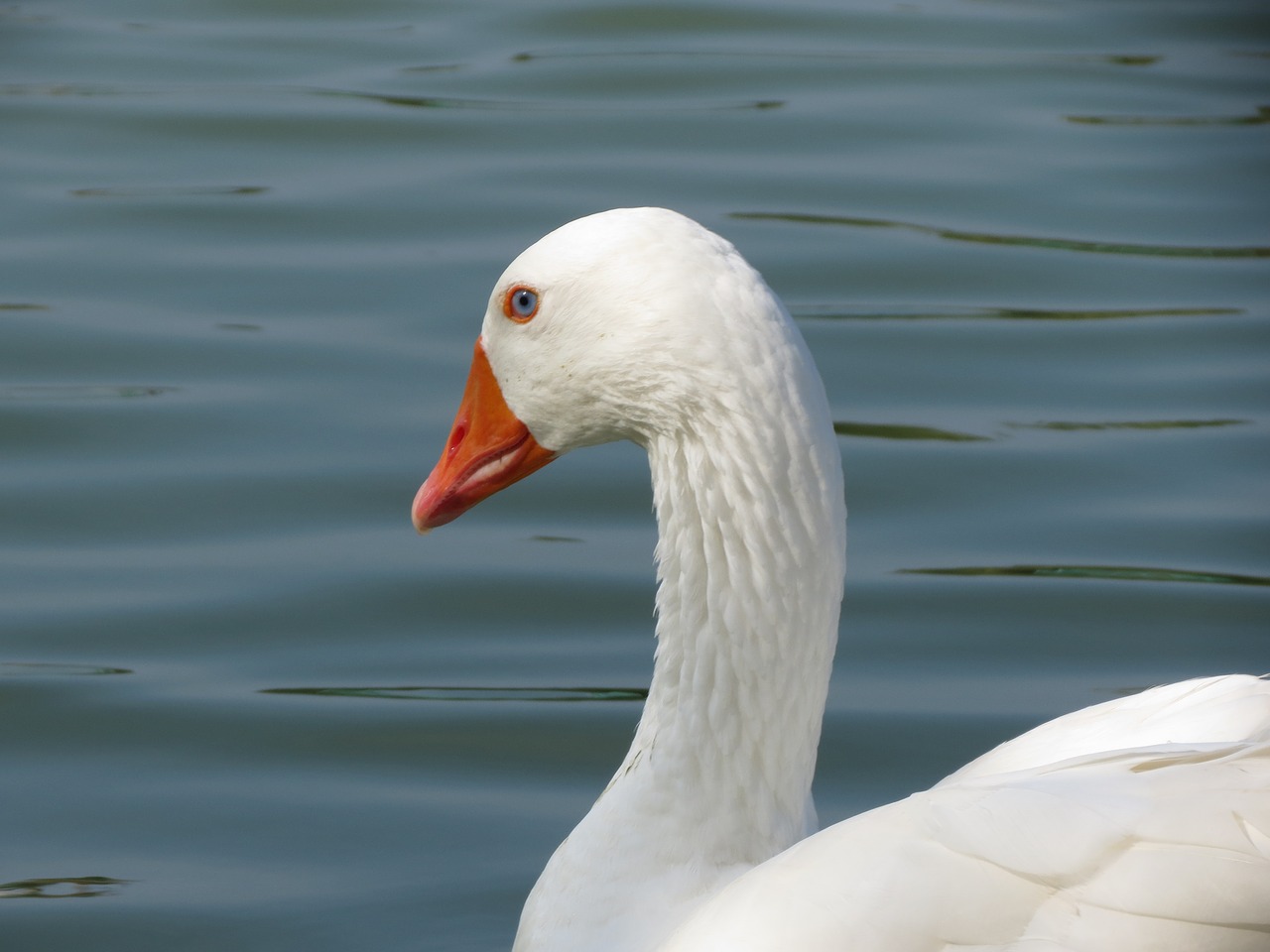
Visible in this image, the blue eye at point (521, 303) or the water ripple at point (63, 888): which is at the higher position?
the blue eye at point (521, 303)

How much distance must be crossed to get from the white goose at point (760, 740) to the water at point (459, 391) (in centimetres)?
95

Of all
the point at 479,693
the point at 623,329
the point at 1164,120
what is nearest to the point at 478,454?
the point at 623,329

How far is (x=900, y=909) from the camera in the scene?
101 inches

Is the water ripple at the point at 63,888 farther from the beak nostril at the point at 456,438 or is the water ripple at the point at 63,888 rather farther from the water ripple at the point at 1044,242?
the water ripple at the point at 1044,242

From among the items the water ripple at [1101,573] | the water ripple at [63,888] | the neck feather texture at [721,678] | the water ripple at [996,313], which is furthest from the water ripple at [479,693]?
the water ripple at [996,313]

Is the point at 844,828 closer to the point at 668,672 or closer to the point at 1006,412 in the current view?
the point at 668,672

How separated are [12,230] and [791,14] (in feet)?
12.9

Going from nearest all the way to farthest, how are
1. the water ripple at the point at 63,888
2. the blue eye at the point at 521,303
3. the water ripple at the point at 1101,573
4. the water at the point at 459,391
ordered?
the blue eye at the point at 521,303, the water ripple at the point at 63,888, the water at the point at 459,391, the water ripple at the point at 1101,573

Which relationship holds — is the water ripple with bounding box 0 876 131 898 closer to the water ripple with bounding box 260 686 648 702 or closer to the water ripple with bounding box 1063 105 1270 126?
the water ripple with bounding box 260 686 648 702

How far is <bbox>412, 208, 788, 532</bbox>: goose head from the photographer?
291cm

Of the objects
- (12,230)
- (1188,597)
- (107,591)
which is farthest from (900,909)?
(12,230)

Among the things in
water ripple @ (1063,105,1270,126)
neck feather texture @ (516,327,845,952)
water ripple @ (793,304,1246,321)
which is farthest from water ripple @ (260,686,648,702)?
water ripple @ (1063,105,1270,126)

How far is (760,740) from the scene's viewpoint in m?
3.18

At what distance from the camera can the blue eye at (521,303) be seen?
10.3 feet
